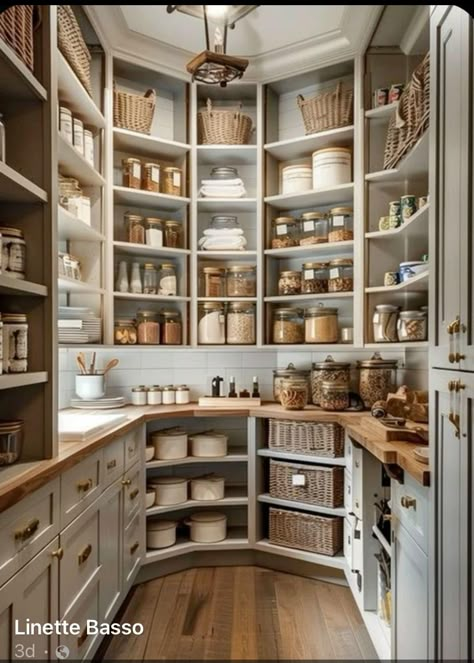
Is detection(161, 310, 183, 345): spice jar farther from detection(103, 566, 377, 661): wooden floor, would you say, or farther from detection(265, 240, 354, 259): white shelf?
detection(103, 566, 377, 661): wooden floor

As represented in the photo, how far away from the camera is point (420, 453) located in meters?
1.61

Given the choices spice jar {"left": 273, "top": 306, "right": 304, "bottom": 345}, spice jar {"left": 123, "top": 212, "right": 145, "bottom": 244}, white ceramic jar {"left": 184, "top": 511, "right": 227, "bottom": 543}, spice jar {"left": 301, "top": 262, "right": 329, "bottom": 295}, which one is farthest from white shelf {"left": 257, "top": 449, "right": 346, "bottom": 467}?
spice jar {"left": 123, "top": 212, "right": 145, "bottom": 244}

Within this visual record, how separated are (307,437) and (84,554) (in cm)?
140

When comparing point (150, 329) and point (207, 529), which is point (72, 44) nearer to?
point (150, 329)

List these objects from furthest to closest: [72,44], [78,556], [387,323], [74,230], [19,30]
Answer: [387,323], [74,230], [72,44], [78,556], [19,30]

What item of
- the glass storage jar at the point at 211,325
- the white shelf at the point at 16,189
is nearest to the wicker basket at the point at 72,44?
the white shelf at the point at 16,189

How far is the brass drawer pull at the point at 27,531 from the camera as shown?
132cm

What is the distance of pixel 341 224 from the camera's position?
3.07 metres

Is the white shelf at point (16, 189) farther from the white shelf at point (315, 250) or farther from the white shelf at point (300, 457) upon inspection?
the white shelf at point (300, 457)

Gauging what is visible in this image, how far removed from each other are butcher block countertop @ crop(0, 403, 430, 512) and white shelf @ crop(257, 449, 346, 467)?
0.71ft

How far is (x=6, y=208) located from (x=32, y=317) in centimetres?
38

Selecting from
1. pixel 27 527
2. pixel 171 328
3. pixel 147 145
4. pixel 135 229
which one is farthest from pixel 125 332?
pixel 27 527

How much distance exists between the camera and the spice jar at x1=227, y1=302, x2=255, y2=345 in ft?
10.5

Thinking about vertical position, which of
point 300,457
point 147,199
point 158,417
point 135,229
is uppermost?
point 147,199
